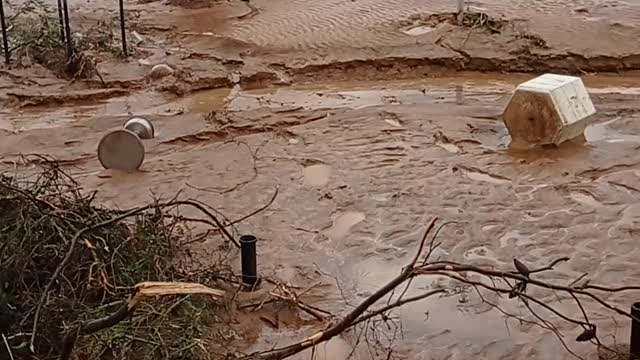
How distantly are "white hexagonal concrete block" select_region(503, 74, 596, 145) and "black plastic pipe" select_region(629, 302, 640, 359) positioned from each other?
339 centimetres

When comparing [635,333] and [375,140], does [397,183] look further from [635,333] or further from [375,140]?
[635,333]

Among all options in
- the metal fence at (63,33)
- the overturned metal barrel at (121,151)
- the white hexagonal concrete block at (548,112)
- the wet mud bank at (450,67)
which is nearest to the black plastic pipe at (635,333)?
the white hexagonal concrete block at (548,112)

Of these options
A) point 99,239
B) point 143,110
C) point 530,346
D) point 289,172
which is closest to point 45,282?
point 99,239

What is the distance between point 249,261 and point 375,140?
3.07 m

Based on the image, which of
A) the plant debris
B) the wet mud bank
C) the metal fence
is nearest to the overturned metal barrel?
the plant debris

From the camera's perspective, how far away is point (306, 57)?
1115cm

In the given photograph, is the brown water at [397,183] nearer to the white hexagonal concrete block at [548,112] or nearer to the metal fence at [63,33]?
the white hexagonal concrete block at [548,112]

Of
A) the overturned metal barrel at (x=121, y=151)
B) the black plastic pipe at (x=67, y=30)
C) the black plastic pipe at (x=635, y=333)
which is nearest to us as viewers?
the black plastic pipe at (x=635, y=333)

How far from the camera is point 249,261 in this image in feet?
17.7

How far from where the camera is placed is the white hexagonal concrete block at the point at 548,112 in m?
7.74

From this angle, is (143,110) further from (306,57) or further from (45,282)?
(45,282)

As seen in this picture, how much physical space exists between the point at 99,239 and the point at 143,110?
16.6ft

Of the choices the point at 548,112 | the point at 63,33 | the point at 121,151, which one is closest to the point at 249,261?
the point at 121,151

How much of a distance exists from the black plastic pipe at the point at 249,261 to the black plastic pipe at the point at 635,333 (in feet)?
6.92
